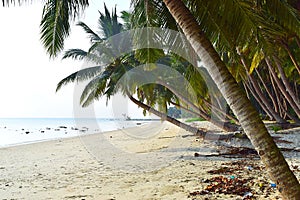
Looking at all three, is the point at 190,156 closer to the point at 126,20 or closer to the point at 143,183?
the point at 143,183

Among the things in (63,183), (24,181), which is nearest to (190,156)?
(63,183)

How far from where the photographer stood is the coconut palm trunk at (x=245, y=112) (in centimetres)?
295

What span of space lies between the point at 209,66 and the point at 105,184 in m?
4.40

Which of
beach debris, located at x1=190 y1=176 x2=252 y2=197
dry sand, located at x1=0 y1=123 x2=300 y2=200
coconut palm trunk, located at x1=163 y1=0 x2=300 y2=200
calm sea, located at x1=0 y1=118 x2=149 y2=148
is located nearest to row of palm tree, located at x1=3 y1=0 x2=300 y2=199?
coconut palm trunk, located at x1=163 y1=0 x2=300 y2=200

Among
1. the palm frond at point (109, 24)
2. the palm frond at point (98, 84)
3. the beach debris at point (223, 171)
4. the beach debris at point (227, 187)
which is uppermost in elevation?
the palm frond at point (109, 24)

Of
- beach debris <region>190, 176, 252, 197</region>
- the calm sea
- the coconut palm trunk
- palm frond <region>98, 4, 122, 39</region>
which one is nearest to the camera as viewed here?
the coconut palm trunk

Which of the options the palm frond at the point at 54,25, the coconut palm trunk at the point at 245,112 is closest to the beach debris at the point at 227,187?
the coconut palm trunk at the point at 245,112

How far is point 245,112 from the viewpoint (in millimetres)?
3152

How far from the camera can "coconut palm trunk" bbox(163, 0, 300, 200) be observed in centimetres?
A: 295

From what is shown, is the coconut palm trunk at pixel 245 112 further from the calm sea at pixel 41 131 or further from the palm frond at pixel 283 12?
the calm sea at pixel 41 131

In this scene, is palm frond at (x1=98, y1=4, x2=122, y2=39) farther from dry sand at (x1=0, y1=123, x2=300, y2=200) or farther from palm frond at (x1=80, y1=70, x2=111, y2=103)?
dry sand at (x1=0, y1=123, x2=300, y2=200)

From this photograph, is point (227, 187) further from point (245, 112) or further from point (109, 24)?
point (109, 24)

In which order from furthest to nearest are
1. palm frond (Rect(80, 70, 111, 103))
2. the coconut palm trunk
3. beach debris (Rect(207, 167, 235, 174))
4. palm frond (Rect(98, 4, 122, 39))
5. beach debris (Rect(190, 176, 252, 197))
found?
palm frond (Rect(98, 4, 122, 39)), palm frond (Rect(80, 70, 111, 103)), beach debris (Rect(207, 167, 235, 174)), beach debris (Rect(190, 176, 252, 197)), the coconut palm trunk

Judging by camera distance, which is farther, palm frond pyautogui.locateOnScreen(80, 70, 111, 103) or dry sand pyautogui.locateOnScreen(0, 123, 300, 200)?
palm frond pyautogui.locateOnScreen(80, 70, 111, 103)
